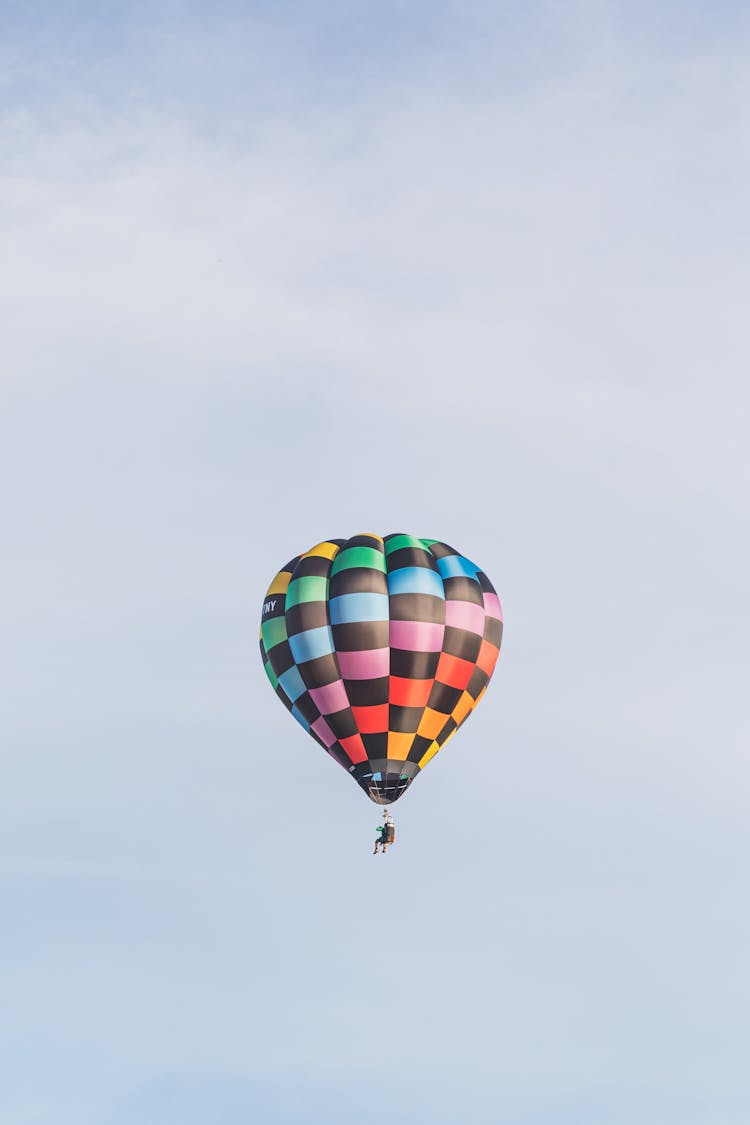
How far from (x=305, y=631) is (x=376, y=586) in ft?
7.75

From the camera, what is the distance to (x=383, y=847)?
62.4 m

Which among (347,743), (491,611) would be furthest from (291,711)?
(491,611)

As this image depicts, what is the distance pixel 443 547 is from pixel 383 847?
877cm

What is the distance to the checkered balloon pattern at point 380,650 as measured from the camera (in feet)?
202

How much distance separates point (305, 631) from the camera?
6203 cm

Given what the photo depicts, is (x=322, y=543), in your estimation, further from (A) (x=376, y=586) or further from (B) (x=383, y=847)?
(B) (x=383, y=847)

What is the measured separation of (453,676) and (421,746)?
2180mm

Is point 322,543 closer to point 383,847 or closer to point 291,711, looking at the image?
point 291,711

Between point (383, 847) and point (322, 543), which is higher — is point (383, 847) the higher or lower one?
the lower one

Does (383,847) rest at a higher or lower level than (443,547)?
lower

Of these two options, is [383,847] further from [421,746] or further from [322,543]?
[322,543]

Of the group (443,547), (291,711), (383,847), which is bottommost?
(383,847)

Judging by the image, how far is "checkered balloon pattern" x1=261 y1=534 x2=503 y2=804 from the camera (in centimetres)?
6162

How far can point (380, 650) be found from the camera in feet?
202
